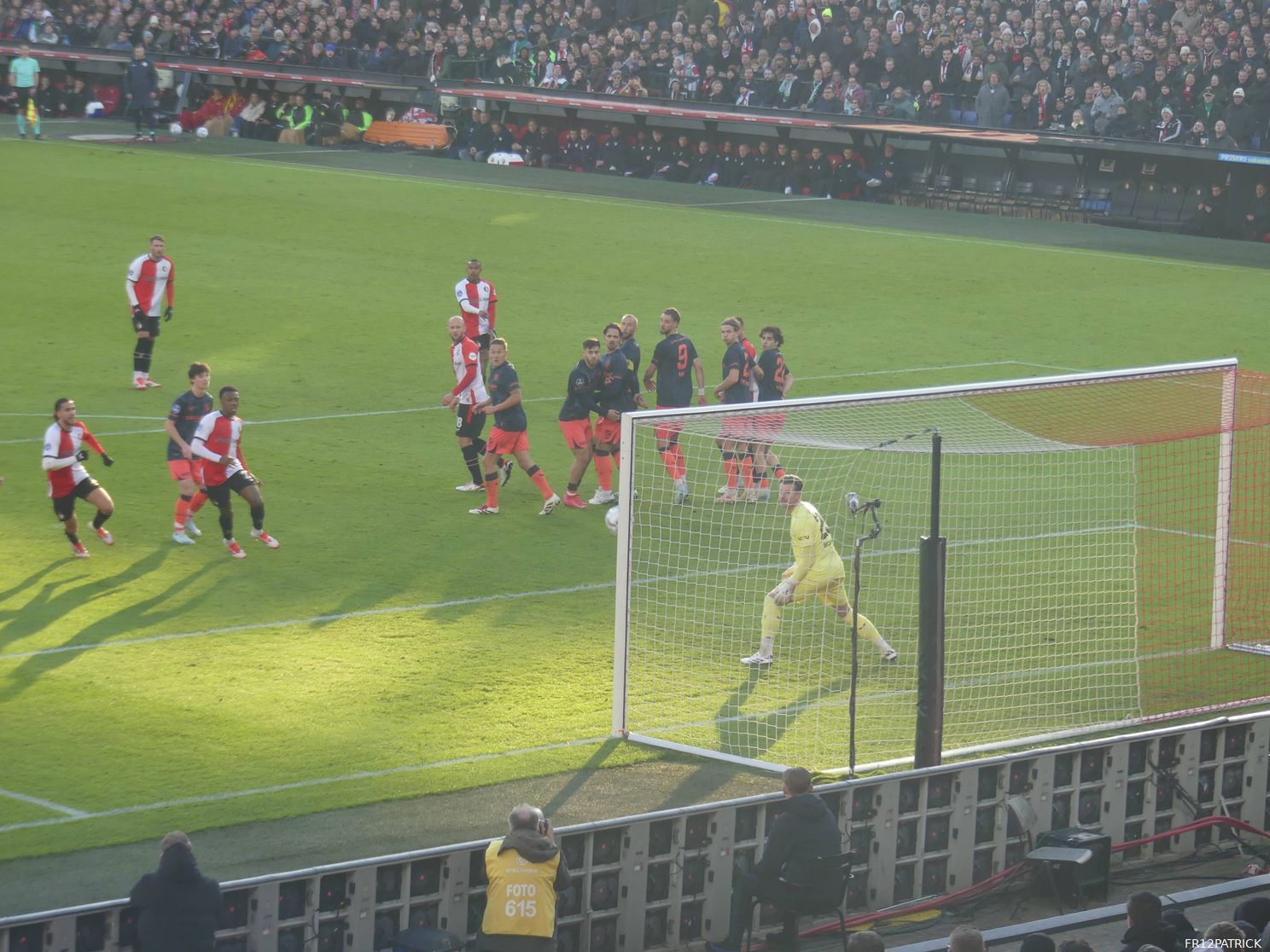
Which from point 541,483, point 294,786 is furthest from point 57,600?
point 541,483

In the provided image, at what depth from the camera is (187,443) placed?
663 inches

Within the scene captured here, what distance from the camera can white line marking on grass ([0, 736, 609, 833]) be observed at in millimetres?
11031

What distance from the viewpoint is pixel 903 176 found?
133 feet

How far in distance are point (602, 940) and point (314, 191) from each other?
30.5 metres

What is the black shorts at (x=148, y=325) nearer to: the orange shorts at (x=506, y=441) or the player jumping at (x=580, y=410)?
the orange shorts at (x=506, y=441)

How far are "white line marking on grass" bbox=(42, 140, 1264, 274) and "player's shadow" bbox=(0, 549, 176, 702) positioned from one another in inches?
853

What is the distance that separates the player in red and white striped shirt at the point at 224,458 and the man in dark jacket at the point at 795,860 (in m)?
7.88

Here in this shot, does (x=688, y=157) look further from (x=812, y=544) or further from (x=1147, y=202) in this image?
(x=812, y=544)

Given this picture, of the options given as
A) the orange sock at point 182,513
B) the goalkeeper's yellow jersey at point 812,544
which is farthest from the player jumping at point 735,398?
the orange sock at point 182,513

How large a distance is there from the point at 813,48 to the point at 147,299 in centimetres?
2477

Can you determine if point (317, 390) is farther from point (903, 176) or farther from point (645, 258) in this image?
point (903, 176)

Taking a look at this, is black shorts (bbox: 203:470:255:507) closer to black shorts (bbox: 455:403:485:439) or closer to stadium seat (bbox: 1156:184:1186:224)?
black shorts (bbox: 455:403:485:439)

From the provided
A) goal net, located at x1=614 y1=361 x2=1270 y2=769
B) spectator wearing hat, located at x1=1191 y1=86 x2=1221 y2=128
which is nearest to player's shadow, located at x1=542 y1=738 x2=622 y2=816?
goal net, located at x1=614 y1=361 x2=1270 y2=769

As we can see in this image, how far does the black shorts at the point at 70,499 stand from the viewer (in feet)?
52.9
